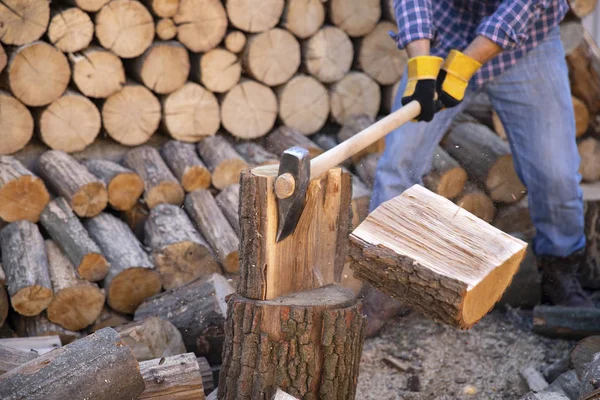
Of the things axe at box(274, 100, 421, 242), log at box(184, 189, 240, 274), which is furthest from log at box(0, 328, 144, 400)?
log at box(184, 189, 240, 274)

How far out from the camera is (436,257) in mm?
2027

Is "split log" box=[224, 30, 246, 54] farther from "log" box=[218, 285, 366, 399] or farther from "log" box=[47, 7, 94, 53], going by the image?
"log" box=[218, 285, 366, 399]

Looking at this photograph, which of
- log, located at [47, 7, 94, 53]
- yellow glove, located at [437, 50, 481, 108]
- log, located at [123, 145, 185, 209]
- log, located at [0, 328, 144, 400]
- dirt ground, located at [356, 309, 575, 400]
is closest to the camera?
log, located at [0, 328, 144, 400]

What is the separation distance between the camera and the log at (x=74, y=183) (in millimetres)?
3170

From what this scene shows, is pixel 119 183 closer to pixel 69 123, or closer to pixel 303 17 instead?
pixel 69 123

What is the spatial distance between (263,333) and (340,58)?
220 centimetres

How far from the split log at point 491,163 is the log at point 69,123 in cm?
190

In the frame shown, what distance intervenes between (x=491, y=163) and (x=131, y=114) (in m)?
1.85

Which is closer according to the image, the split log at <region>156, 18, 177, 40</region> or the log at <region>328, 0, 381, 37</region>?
the split log at <region>156, 18, 177, 40</region>

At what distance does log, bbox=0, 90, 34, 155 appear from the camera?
318cm

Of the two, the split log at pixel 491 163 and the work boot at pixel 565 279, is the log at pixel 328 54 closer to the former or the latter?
the split log at pixel 491 163

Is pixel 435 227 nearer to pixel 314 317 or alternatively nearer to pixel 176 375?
pixel 314 317

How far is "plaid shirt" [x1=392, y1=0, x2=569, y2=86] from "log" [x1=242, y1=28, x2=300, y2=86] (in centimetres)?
73

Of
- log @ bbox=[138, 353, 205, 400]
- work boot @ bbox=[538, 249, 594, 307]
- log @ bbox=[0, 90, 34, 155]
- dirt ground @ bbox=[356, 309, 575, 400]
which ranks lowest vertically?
dirt ground @ bbox=[356, 309, 575, 400]
